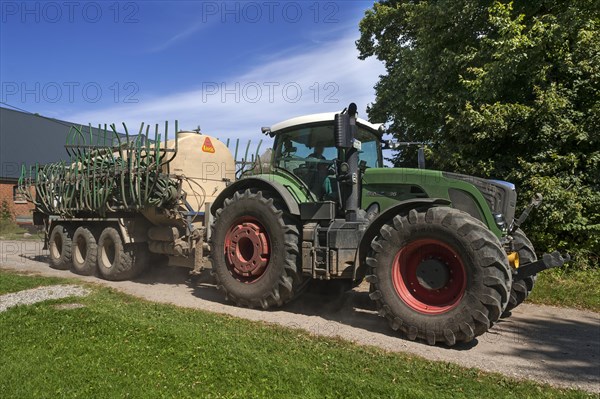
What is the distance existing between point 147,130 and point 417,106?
6668 mm

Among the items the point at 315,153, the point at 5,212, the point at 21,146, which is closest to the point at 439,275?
the point at 315,153

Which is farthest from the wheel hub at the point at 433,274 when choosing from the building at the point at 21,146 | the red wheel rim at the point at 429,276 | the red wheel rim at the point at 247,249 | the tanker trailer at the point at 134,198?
the building at the point at 21,146

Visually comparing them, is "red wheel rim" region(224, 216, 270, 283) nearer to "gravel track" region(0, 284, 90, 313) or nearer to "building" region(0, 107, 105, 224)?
"gravel track" region(0, 284, 90, 313)

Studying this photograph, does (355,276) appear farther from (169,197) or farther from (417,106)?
(417,106)

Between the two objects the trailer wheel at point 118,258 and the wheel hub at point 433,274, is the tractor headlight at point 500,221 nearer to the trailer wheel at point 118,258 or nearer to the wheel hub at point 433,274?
the wheel hub at point 433,274

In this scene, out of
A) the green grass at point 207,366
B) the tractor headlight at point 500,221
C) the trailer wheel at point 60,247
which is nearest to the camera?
the green grass at point 207,366

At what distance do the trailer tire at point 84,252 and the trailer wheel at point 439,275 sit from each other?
6658 millimetres

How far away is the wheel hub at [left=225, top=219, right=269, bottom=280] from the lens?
239 inches

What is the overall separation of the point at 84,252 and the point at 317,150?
6.46 metres

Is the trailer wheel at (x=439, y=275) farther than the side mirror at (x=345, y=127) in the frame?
No

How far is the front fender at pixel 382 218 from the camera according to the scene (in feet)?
16.3

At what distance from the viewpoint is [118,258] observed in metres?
8.60

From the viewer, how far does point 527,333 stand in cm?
527

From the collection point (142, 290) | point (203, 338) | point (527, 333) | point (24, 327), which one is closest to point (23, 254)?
point (142, 290)
